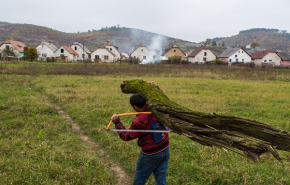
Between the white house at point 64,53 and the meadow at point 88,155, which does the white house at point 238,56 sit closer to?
the white house at point 64,53

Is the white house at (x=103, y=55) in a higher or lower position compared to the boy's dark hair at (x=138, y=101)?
higher

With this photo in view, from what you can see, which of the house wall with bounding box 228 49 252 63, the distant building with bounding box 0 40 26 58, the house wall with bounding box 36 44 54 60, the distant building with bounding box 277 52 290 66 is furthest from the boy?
the distant building with bounding box 277 52 290 66

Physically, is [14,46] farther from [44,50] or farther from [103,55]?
[103,55]

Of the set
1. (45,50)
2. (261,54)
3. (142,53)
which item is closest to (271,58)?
(261,54)

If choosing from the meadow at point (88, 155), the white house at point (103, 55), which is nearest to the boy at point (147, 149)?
the meadow at point (88, 155)

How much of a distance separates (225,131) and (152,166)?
1247 millimetres

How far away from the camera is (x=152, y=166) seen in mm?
3408

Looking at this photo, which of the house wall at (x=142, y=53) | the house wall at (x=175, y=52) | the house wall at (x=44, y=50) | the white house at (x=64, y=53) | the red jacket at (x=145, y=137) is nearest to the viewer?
the red jacket at (x=145, y=137)

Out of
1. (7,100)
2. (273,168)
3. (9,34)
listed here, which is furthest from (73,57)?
(9,34)

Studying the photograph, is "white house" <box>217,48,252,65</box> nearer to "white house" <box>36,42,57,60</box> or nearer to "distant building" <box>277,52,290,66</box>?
"distant building" <box>277,52,290,66</box>

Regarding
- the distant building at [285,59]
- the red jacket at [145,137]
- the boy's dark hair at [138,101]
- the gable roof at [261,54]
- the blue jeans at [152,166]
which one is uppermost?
the gable roof at [261,54]

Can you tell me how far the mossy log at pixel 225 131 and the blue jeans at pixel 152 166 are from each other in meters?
0.50

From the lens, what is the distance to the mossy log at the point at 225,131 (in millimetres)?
2754

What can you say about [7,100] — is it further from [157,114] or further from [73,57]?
[73,57]
